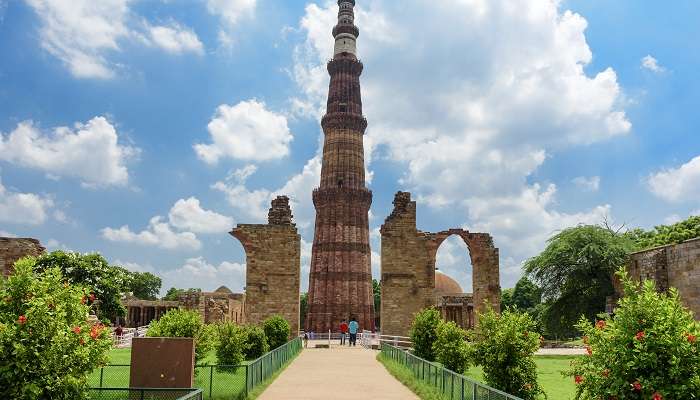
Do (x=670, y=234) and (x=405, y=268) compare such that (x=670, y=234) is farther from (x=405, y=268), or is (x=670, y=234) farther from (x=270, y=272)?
(x=270, y=272)

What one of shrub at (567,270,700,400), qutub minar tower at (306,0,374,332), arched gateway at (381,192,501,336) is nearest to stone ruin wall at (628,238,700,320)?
arched gateway at (381,192,501,336)

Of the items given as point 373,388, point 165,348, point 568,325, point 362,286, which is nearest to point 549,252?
point 568,325

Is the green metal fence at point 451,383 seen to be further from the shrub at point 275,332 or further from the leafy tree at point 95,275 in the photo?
the leafy tree at point 95,275

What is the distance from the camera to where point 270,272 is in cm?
2391

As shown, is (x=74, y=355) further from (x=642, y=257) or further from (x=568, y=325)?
(x=568, y=325)

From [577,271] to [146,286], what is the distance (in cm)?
5654

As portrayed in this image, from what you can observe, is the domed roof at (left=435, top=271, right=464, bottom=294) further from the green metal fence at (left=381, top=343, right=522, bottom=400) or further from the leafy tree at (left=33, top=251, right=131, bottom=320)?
the green metal fence at (left=381, top=343, right=522, bottom=400)

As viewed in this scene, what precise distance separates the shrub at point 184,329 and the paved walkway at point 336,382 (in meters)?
1.81

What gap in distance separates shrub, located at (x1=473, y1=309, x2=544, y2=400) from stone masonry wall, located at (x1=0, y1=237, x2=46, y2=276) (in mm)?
20086

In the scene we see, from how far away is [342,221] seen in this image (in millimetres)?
39906

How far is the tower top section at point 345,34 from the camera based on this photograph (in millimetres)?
42000

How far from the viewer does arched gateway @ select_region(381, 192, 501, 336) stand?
24.3 meters

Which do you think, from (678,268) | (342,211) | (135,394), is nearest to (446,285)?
(342,211)

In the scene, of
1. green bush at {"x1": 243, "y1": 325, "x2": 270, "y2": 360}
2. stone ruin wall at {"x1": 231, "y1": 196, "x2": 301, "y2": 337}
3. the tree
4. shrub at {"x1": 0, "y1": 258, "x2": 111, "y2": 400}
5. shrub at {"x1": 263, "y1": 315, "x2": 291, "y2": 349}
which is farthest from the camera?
the tree
